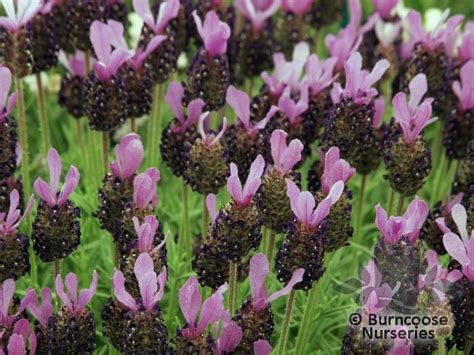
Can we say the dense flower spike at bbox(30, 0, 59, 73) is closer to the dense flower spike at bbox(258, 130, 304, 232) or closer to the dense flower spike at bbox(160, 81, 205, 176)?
the dense flower spike at bbox(160, 81, 205, 176)

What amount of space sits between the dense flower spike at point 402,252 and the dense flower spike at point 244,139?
470 mm

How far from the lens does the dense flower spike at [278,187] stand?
2.01m

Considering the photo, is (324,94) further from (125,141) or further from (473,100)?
(125,141)

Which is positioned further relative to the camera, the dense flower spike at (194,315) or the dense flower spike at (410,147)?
the dense flower spike at (410,147)

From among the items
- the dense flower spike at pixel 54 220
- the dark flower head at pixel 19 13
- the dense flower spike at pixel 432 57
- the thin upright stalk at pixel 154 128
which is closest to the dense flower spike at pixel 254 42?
the thin upright stalk at pixel 154 128

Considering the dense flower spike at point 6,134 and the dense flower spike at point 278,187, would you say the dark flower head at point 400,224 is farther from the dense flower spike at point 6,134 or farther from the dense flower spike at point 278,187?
the dense flower spike at point 6,134

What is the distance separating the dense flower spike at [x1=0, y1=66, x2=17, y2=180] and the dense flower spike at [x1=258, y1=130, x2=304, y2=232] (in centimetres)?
58

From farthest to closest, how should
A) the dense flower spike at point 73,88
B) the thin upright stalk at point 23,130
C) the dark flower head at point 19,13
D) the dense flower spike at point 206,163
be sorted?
the dense flower spike at point 73,88
the thin upright stalk at point 23,130
the dark flower head at point 19,13
the dense flower spike at point 206,163

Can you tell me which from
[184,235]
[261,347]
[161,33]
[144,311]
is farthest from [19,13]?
[261,347]

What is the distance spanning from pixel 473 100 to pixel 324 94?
39 cm

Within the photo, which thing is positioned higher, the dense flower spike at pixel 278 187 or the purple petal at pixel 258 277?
the dense flower spike at pixel 278 187

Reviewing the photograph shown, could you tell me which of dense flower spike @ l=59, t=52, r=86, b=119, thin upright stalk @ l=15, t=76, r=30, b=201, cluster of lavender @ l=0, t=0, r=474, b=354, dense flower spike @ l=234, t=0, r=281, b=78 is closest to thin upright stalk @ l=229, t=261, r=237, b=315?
cluster of lavender @ l=0, t=0, r=474, b=354

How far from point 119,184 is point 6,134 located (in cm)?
29

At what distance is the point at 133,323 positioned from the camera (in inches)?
68.3
